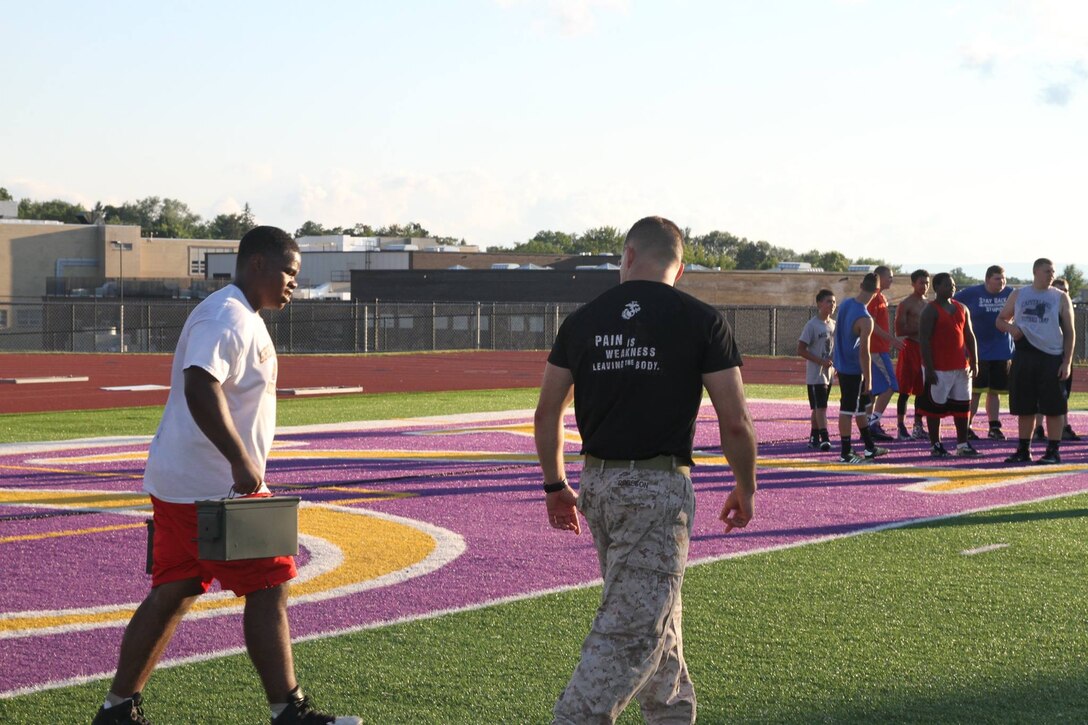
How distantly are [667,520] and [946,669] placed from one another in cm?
211

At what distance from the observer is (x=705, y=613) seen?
726 centimetres

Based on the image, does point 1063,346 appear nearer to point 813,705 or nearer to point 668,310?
point 813,705

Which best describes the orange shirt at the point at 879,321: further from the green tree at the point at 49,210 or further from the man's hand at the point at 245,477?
the green tree at the point at 49,210

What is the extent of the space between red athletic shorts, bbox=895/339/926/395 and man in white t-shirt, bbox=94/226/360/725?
40.0ft

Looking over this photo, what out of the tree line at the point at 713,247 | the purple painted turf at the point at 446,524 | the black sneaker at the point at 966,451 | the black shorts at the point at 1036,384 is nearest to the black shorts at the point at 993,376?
the purple painted turf at the point at 446,524

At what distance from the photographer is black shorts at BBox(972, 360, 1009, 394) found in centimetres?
1691

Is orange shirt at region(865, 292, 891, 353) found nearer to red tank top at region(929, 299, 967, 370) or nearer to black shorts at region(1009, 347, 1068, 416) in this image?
red tank top at region(929, 299, 967, 370)

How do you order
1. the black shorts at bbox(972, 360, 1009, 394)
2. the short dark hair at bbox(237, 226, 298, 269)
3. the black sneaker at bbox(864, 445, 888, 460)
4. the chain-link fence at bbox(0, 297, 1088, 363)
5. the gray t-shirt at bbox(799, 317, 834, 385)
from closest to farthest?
the short dark hair at bbox(237, 226, 298, 269)
the black sneaker at bbox(864, 445, 888, 460)
the gray t-shirt at bbox(799, 317, 834, 385)
the black shorts at bbox(972, 360, 1009, 394)
the chain-link fence at bbox(0, 297, 1088, 363)

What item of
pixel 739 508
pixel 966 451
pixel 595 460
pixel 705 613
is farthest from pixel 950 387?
pixel 595 460

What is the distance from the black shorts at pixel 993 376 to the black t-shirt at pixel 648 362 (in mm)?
12931

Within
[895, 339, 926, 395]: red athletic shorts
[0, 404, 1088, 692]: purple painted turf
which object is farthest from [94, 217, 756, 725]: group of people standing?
[895, 339, 926, 395]: red athletic shorts

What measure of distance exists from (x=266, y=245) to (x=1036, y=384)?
9.86 m

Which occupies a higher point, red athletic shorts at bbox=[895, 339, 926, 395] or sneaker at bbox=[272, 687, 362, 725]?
red athletic shorts at bbox=[895, 339, 926, 395]

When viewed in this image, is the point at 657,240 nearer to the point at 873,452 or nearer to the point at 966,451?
the point at 873,452
